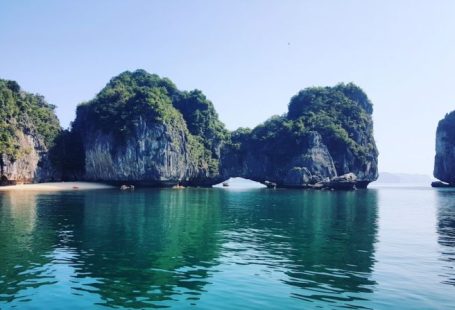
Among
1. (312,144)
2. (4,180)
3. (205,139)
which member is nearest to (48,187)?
(4,180)

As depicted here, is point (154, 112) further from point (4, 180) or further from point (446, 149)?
point (446, 149)

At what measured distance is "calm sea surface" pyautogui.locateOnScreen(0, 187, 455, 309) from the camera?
16.2 m

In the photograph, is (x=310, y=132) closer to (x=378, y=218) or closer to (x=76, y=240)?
(x=378, y=218)

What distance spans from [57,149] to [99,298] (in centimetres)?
11752

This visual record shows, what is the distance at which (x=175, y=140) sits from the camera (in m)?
128

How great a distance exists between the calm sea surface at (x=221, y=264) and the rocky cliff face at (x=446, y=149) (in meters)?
131

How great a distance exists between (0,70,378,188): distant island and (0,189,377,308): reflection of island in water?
7066cm

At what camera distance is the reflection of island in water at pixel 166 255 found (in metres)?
17.2

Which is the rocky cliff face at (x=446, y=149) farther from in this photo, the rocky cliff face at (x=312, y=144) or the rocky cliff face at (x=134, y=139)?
the rocky cliff face at (x=134, y=139)

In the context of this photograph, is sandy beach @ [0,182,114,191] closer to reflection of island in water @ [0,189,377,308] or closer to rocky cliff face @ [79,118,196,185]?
rocky cliff face @ [79,118,196,185]

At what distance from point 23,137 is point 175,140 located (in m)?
43.0

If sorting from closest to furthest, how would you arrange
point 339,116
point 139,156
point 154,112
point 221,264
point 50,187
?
point 221,264
point 50,187
point 139,156
point 154,112
point 339,116

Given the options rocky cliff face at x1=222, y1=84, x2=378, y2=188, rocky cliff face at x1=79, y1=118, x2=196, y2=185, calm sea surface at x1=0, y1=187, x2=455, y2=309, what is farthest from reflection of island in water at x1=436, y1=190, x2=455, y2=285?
rocky cliff face at x1=222, y1=84, x2=378, y2=188

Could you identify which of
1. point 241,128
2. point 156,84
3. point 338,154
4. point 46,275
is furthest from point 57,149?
point 46,275
